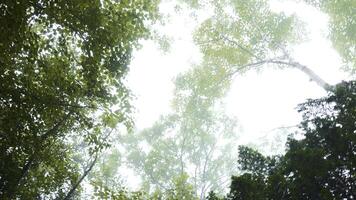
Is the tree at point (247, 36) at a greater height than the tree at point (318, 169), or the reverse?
the tree at point (247, 36)

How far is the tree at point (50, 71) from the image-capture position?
5.66m

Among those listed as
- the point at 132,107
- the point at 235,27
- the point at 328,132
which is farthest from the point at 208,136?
the point at 328,132

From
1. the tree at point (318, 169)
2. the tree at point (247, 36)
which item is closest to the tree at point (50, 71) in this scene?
the tree at point (318, 169)

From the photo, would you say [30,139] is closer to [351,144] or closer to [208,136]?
[351,144]

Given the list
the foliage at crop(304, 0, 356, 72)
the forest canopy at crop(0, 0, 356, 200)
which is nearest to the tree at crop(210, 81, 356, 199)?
the forest canopy at crop(0, 0, 356, 200)

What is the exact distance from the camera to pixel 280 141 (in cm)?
2434

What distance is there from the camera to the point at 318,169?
17.2ft

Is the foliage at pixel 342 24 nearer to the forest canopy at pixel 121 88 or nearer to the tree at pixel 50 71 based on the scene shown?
the forest canopy at pixel 121 88

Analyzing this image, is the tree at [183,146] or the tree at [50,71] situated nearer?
the tree at [50,71]

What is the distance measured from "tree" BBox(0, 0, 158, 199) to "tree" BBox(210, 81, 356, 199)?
3.50 meters

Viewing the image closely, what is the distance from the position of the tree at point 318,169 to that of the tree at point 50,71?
3504 mm

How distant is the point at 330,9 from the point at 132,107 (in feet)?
30.0

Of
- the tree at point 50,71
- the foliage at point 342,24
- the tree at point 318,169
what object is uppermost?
the foliage at point 342,24

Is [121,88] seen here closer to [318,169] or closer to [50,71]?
[50,71]
